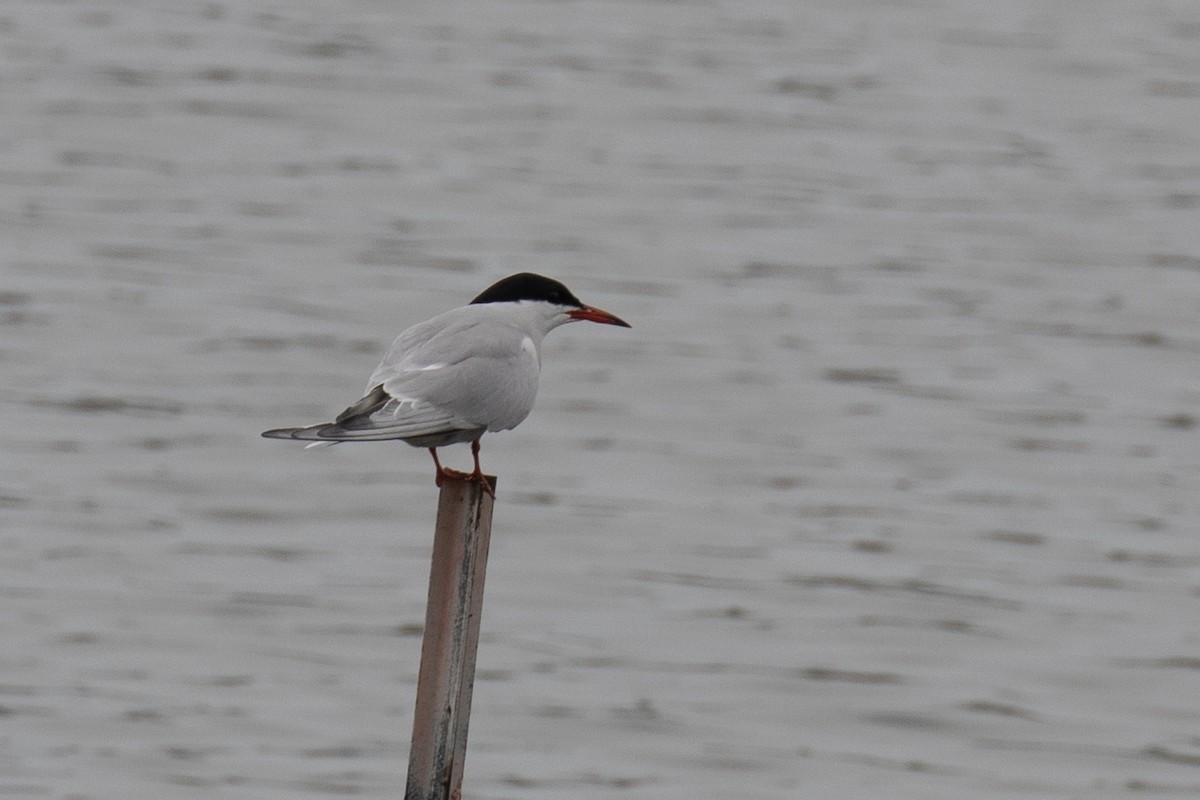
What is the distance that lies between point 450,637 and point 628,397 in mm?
9648

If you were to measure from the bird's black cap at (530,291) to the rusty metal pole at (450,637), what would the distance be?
850 mm

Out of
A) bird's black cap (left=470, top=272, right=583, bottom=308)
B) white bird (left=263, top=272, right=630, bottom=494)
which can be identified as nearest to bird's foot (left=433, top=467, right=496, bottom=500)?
white bird (left=263, top=272, right=630, bottom=494)

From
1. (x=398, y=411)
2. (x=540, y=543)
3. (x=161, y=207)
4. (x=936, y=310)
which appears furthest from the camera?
(x=161, y=207)

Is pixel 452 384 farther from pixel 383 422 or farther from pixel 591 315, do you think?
pixel 591 315

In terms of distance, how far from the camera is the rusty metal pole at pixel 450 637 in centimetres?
607

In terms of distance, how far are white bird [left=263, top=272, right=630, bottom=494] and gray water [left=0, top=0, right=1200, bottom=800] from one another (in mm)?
3908

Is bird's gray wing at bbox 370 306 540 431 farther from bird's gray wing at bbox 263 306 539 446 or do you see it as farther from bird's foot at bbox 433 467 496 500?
bird's foot at bbox 433 467 496 500

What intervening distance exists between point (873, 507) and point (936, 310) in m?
4.25

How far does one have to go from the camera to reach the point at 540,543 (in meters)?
13.1

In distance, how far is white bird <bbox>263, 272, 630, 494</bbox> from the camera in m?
6.01

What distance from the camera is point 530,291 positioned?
22.7ft

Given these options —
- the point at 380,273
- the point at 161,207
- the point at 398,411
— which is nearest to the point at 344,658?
the point at 398,411

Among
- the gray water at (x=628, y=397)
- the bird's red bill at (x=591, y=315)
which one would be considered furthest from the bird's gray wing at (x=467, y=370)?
the gray water at (x=628, y=397)

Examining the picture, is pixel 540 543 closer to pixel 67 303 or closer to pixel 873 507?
pixel 873 507
